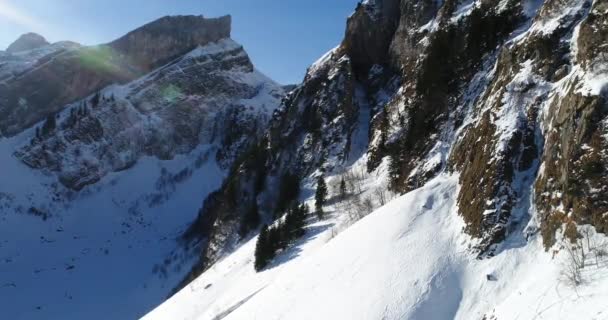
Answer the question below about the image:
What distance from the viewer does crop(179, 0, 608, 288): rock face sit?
20062 mm

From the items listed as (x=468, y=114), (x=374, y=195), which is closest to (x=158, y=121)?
(x=374, y=195)

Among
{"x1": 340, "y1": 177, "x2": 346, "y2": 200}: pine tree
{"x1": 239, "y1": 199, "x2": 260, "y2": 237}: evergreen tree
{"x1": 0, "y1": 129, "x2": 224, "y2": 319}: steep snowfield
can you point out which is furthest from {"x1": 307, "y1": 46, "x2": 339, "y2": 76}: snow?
{"x1": 0, "y1": 129, "x2": 224, "y2": 319}: steep snowfield

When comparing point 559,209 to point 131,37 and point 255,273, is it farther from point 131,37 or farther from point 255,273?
point 131,37

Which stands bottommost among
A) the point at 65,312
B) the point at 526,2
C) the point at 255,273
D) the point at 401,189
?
the point at 65,312

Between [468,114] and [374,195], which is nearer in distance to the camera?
[468,114]

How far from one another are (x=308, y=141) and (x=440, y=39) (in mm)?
25229

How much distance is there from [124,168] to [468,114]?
405ft

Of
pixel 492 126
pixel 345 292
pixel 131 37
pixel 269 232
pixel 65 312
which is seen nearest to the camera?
pixel 345 292

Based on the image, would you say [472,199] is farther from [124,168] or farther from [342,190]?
[124,168]

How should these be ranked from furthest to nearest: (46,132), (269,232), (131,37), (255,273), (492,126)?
(131,37), (46,132), (269,232), (255,273), (492,126)

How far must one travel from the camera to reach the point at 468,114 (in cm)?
3659

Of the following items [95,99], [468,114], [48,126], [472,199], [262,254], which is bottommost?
[262,254]

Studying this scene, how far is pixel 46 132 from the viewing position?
142 m

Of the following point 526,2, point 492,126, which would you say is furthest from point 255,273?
point 526,2
